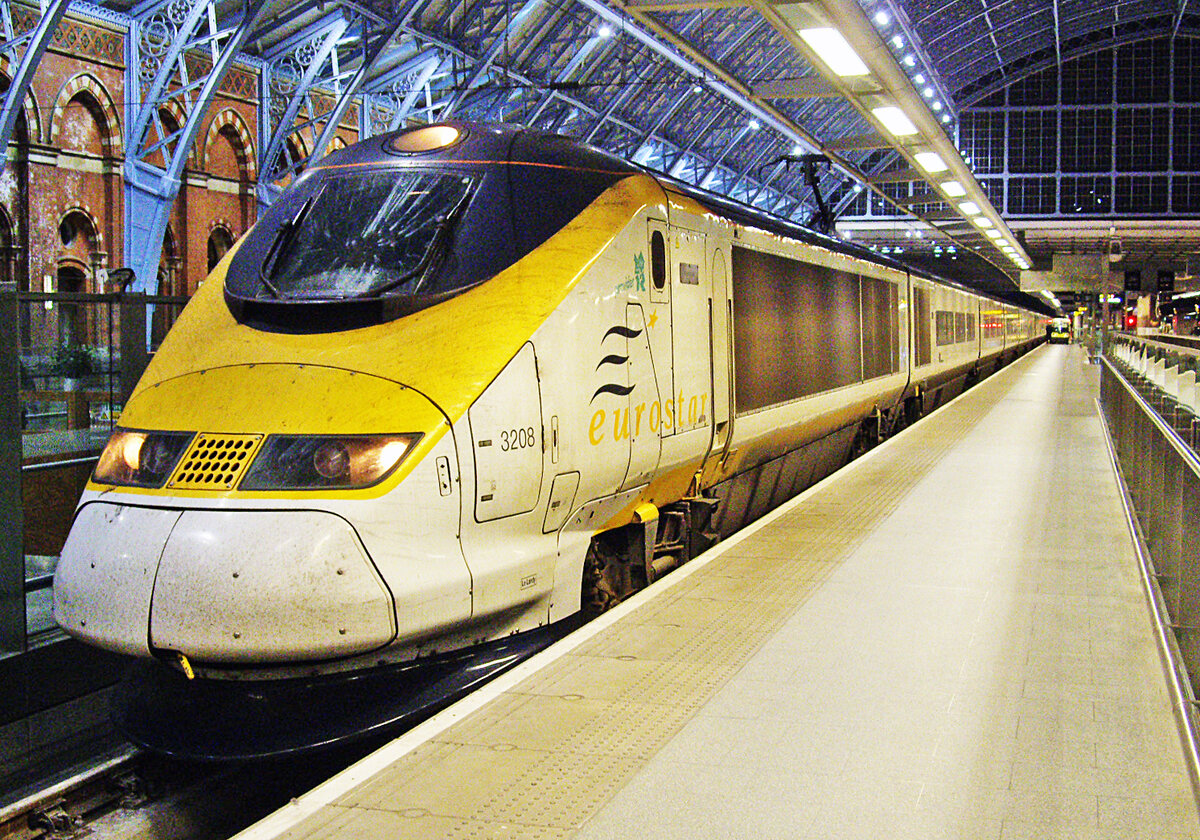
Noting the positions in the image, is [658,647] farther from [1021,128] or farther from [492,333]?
[1021,128]

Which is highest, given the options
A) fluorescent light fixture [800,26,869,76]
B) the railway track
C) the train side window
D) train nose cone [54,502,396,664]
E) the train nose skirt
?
fluorescent light fixture [800,26,869,76]

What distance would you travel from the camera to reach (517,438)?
4672 millimetres

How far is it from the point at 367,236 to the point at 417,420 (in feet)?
4.45

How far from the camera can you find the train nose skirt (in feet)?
13.9

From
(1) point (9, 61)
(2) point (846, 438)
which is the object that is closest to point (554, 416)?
(2) point (846, 438)

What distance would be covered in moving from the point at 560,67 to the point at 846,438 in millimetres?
Result: 16449

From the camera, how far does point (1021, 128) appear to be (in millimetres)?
49250

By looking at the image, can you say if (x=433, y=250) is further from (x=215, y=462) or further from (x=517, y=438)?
(x=215, y=462)

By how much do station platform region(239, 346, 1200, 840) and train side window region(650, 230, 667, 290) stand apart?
159 cm

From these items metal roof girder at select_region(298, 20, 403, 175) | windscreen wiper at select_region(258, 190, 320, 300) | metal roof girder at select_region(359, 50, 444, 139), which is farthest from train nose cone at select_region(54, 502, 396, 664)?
metal roof girder at select_region(359, 50, 444, 139)

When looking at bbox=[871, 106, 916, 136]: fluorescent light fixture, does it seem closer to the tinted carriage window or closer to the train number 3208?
the train number 3208

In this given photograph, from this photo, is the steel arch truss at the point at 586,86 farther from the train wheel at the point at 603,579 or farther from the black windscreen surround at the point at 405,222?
the train wheel at the point at 603,579

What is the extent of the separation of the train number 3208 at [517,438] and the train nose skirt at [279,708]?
2.98ft

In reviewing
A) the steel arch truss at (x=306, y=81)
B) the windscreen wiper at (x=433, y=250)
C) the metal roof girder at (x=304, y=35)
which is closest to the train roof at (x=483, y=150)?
the windscreen wiper at (x=433, y=250)
